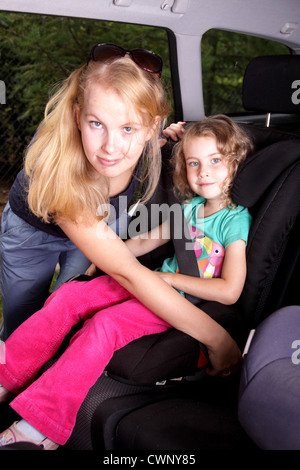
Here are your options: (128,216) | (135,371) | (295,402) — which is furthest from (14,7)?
(295,402)

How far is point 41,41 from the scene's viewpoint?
411 cm

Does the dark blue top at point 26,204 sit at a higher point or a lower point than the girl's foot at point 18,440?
higher

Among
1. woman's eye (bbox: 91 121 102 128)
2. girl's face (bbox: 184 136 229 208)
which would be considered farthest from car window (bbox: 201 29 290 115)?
woman's eye (bbox: 91 121 102 128)

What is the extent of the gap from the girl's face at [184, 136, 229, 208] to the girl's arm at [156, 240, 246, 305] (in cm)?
23

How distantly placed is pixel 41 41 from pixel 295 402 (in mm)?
3854

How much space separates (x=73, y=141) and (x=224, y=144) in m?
0.53

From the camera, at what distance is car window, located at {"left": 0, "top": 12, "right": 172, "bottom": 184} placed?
4.05 m

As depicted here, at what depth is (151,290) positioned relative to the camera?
155cm

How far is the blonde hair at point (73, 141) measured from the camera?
1.56 metres

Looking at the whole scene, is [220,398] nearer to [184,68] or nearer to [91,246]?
[91,246]

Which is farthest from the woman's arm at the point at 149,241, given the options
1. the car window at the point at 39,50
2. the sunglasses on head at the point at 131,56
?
the car window at the point at 39,50

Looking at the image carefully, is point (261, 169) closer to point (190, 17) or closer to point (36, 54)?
point (190, 17)
